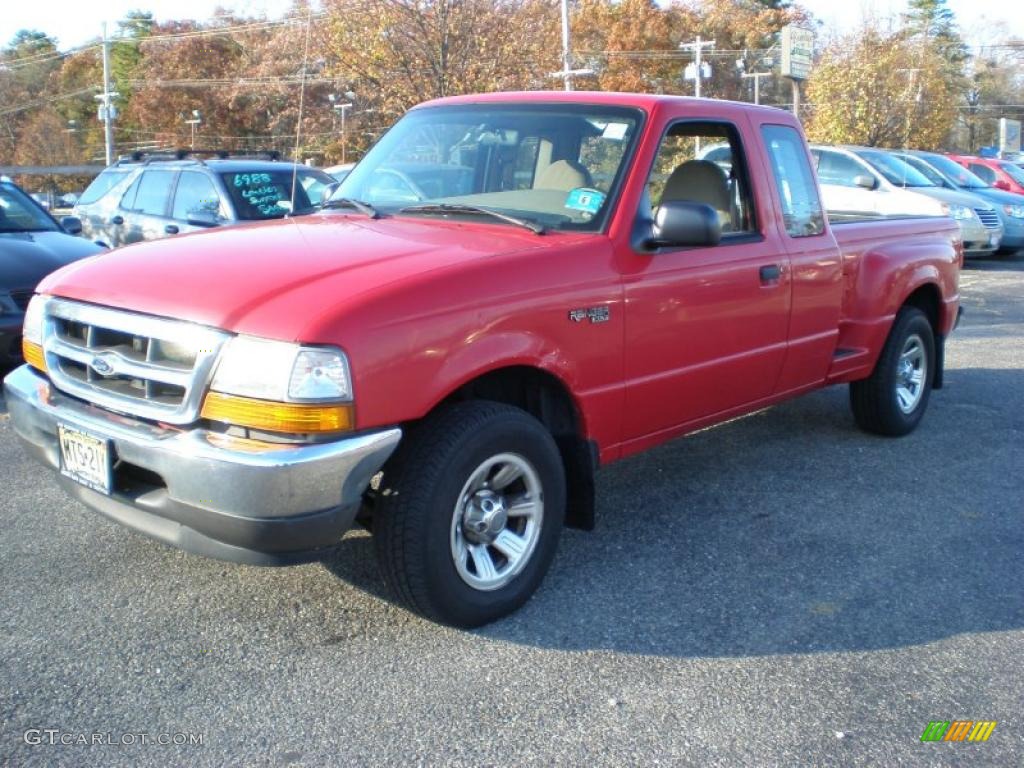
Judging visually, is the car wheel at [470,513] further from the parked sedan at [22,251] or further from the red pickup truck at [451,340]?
the parked sedan at [22,251]

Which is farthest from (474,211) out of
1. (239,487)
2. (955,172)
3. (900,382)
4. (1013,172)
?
(1013,172)

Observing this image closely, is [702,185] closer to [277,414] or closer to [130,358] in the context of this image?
[277,414]

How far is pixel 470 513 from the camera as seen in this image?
11.8ft

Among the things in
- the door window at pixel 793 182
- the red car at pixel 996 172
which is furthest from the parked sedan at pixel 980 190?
the door window at pixel 793 182

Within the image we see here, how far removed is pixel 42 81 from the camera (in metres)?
69.6

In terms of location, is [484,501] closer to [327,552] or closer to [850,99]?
[327,552]

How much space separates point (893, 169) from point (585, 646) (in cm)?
1448

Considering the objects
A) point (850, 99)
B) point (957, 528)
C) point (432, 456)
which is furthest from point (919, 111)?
point (432, 456)

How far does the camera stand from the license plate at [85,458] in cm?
336

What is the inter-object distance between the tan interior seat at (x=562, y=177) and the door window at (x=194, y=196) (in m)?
Result: 5.74

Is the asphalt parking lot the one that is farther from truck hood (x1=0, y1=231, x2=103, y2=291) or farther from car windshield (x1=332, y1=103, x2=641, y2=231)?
truck hood (x1=0, y1=231, x2=103, y2=291)

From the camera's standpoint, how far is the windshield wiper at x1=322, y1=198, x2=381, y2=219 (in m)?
4.47

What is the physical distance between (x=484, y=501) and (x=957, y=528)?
8.13ft

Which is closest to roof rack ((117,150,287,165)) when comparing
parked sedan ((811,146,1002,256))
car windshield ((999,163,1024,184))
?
parked sedan ((811,146,1002,256))
